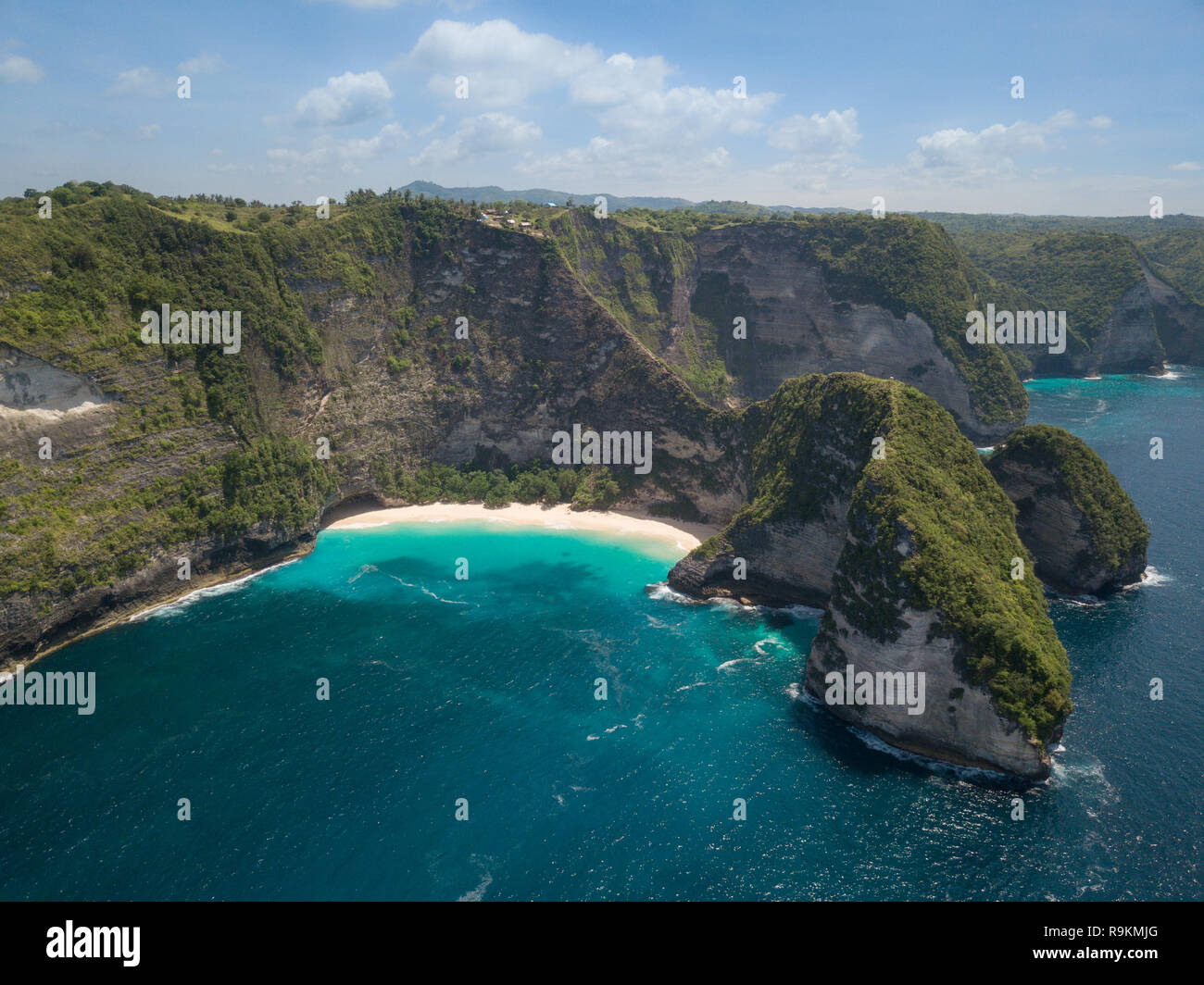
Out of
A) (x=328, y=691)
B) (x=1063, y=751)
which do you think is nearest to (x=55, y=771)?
(x=328, y=691)

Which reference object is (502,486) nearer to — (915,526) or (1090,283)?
(915,526)

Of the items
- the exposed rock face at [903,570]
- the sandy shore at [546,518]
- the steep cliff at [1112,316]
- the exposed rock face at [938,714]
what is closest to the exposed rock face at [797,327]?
the sandy shore at [546,518]

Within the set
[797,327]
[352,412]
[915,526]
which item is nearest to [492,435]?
[352,412]

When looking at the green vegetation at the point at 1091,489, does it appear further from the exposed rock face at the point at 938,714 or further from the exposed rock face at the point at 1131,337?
the exposed rock face at the point at 1131,337

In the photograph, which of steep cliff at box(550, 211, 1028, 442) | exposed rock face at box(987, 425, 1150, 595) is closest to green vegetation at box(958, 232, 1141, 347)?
steep cliff at box(550, 211, 1028, 442)

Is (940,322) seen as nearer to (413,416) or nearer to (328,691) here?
(413,416)
